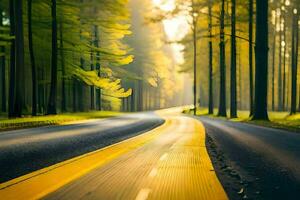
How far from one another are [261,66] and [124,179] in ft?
74.0

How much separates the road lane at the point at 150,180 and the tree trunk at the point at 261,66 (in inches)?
730

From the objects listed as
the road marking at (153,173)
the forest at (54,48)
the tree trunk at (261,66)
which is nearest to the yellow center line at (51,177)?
the road marking at (153,173)

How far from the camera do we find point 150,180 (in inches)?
285

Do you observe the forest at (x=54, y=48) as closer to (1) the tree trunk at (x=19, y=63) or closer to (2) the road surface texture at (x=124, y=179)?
(1) the tree trunk at (x=19, y=63)

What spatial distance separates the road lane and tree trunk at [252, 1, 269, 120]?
60.8 feet

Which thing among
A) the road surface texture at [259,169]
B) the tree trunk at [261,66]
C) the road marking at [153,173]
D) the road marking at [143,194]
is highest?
the tree trunk at [261,66]

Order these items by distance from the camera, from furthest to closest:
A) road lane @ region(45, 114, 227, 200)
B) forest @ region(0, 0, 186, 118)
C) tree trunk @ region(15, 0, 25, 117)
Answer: forest @ region(0, 0, 186, 118) < tree trunk @ region(15, 0, 25, 117) < road lane @ region(45, 114, 227, 200)

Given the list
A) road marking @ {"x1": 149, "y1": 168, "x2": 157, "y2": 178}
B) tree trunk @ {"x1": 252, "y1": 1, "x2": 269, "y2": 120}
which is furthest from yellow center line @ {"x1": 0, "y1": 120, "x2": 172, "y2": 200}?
tree trunk @ {"x1": 252, "y1": 1, "x2": 269, "y2": 120}

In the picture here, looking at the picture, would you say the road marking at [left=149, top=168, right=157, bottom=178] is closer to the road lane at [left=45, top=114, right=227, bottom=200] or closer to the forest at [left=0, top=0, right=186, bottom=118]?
the road lane at [left=45, top=114, right=227, bottom=200]

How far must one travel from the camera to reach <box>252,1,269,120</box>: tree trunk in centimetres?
2830

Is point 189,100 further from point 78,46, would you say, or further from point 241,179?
point 241,179

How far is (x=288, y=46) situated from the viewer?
6719 cm

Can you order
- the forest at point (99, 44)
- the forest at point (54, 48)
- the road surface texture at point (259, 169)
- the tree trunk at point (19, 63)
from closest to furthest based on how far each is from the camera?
the road surface texture at point (259, 169) → the tree trunk at point (19, 63) → the forest at point (99, 44) → the forest at point (54, 48)

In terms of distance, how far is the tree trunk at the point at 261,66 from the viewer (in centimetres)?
2830
